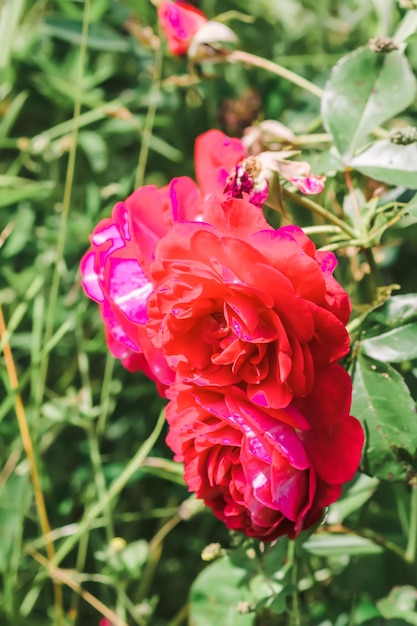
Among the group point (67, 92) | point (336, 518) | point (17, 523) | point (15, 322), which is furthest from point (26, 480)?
point (67, 92)

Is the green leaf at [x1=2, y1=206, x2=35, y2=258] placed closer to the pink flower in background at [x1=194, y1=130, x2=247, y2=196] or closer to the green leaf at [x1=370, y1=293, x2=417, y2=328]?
the pink flower in background at [x1=194, y1=130, x2=247, y2=196]

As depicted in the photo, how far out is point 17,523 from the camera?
70cm

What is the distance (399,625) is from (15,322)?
42 cm

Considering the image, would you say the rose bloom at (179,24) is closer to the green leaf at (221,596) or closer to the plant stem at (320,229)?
the plant stem at (320,229)

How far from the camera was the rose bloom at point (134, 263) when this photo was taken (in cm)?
45

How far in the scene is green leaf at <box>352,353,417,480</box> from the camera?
0.44m

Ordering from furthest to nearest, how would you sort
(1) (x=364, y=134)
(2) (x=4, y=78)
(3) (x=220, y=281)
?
1. (2) (x=4, y=78)
2. (1) (x=364, y=134)
3. (3) (x=220, y=281)

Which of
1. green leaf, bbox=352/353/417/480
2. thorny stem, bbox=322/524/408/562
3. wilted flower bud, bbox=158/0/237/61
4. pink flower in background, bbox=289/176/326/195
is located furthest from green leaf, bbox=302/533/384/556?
wilted flower bud, bbox=158/0/237/61

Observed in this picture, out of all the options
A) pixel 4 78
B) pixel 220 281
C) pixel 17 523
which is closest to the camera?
pixel 220 281

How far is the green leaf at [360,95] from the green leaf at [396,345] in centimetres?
12

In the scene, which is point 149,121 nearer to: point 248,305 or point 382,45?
point 382,45

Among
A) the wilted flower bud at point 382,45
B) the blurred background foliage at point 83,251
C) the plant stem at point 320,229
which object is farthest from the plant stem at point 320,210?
the blurred background foliage at point 83,251

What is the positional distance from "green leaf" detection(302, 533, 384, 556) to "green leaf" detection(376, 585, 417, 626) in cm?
5

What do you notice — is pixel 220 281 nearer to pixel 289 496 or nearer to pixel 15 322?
pixel 289 496
